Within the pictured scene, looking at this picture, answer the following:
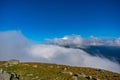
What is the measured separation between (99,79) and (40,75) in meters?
11.3

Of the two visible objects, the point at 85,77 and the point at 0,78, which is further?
the point at 85,77

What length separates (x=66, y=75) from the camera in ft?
147

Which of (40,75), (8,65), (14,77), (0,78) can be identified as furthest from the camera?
(8,65)

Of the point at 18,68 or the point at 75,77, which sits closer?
the point at 75,77

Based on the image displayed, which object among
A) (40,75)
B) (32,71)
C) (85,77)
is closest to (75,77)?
(85,77)

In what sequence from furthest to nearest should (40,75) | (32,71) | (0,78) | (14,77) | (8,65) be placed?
(8,65), (32,71), (40,75), (14,77), (0,78)

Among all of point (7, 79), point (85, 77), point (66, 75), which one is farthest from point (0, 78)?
point (85, 77)

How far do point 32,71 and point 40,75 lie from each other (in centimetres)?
394

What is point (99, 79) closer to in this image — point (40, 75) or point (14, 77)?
point (40, 75)

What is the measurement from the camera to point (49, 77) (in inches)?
1674

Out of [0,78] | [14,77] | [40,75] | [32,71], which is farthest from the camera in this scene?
[32,71]

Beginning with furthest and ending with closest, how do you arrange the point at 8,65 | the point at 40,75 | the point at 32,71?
the point at 8,65 < the point at 32,71 < the point at 40,75

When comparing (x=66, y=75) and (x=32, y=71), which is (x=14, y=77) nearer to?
(x=32, y=71)

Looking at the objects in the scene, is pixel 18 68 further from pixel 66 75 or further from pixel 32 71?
pixel 66 75
